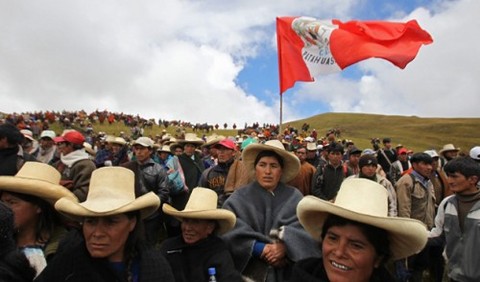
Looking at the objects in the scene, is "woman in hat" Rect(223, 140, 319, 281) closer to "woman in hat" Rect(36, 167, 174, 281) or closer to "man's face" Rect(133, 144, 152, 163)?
"woman in hat" Rect(36, 167, 174, 281)

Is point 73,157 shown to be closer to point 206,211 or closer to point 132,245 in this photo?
point 206,211

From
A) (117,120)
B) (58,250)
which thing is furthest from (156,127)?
(58,250)

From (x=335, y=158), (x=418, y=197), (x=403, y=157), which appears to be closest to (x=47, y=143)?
(x=335, y=158)

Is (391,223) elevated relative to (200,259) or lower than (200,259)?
elevated

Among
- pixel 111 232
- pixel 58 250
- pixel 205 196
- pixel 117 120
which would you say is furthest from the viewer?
pixel 117 120

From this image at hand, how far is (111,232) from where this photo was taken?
9.35ft

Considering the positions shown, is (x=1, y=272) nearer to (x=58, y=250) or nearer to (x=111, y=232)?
(x=111, y=232)

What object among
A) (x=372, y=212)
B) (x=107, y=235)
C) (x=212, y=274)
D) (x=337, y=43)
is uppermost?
(x=337, y=43)

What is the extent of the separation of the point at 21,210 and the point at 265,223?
2277mm

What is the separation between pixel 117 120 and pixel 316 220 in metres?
57.5

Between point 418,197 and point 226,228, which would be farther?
point 418,197

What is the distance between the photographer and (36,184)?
330 centimetres

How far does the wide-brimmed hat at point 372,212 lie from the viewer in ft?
8.01

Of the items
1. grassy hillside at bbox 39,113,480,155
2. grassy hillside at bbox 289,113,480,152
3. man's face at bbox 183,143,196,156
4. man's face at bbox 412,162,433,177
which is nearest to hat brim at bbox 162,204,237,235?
man's face at bbox 412,162,433,177
